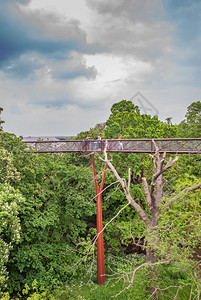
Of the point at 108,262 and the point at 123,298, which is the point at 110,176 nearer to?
the point at 108,262

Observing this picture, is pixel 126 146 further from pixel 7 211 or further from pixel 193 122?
pixel 193 122

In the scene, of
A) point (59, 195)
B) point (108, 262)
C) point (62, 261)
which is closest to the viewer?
point (62, 261)

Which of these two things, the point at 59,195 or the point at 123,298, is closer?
the point at 123,298

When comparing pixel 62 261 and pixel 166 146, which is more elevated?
pixel 166 146

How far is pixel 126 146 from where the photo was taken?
12.2 metres

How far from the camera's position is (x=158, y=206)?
6531 mm

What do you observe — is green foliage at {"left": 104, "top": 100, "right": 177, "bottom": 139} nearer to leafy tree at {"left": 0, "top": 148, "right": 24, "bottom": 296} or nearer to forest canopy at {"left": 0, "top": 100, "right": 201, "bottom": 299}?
forest canopy at {"left": 0, "top": 100, "right": 201, "bottom": 299}

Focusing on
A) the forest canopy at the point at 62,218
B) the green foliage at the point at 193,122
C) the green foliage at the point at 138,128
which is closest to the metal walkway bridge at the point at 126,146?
the forest canopy at the point at 62,218

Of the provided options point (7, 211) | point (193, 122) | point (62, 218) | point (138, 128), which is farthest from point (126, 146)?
point (193, 122)

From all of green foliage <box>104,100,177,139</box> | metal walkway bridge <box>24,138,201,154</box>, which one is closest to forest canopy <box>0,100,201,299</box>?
green foliage <box>104,100,177,139</box>

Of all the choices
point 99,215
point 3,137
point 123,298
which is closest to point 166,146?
point 99,215

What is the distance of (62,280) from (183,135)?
46.4 ft

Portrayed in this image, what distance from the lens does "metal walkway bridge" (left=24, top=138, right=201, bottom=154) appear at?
10.8 metres

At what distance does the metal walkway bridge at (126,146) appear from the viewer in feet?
35.4
